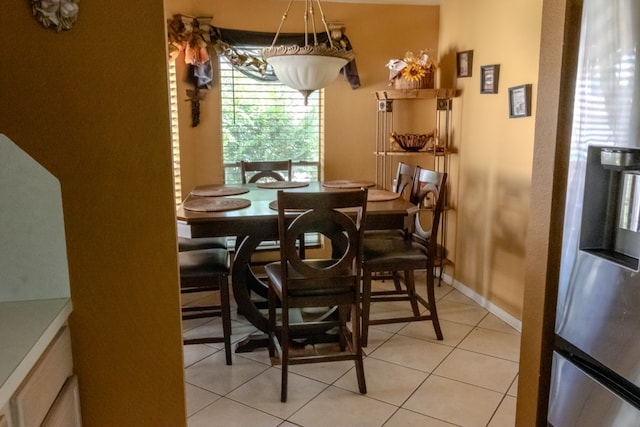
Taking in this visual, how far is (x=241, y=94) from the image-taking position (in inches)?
149

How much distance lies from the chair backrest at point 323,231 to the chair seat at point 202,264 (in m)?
0.43

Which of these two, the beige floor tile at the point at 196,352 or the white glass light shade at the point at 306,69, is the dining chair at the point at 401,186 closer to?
the white glass light shade at the point at 306,69

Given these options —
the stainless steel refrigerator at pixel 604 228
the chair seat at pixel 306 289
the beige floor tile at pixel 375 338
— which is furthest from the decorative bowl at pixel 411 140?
the stainless steel refrigerator at pixel 604 228

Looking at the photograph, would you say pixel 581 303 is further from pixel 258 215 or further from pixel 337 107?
pixel 337 107

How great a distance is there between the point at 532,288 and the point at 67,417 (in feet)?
4.41

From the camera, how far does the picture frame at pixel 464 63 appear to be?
136 inches

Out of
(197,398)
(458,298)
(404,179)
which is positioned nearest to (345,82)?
(404,179)

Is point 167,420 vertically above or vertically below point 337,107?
below

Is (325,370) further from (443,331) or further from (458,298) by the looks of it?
(458,298)

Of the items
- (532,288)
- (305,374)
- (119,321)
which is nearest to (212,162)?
(305,374)

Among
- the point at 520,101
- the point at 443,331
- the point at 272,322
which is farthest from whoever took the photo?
the point at 443,331

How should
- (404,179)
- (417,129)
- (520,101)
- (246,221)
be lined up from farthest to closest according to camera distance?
(417,129)
(404,179)
(520,101)
(246,221)

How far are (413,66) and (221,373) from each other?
2477 mm

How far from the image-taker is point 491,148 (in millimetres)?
3291
